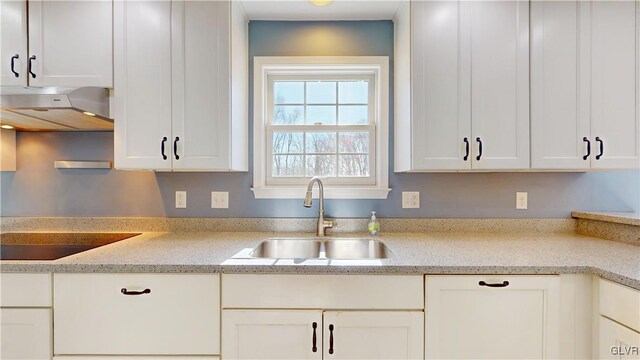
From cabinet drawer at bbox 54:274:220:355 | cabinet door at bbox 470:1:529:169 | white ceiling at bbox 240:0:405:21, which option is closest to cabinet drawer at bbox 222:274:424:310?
cabinet drawer at bbox 54:274:220:355

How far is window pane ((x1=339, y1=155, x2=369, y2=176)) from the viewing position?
2102 millimetres

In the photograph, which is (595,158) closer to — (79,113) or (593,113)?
(593,113)

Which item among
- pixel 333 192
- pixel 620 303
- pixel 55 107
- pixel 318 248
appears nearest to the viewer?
pixel 620 303

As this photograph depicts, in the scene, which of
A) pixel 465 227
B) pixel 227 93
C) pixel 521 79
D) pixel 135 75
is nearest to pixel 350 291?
pixel 465 227

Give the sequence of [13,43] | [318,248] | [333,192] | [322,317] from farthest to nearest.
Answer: [333,192] < [318,248] < [13,43] < [322,317]

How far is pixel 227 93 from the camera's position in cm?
169

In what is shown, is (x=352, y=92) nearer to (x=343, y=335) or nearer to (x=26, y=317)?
(x=343, y=335)

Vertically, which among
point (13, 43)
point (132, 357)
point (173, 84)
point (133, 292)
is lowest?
point (132, 357)

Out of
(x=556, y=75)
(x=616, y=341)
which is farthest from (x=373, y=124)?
(x=616, y=341)

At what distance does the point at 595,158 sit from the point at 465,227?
0.76 metres

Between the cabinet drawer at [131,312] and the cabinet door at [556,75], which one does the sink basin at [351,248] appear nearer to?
the cabinet drawer at [131,312]

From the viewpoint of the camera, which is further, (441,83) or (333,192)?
(333,192)

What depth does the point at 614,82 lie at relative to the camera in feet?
5.51

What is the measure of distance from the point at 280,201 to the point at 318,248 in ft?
1.32
